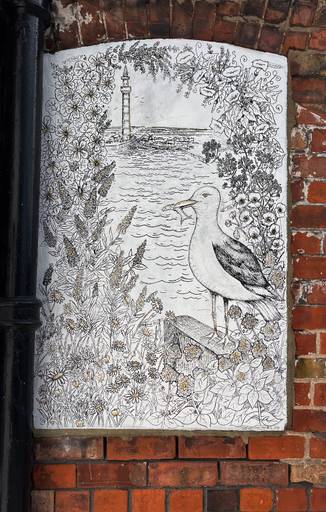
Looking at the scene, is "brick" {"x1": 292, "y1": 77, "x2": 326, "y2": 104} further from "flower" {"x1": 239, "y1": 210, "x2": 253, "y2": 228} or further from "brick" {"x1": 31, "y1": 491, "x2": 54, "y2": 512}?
"brick" {"x1": 31, "y1": 491, "x2": 54, "y2": 512}

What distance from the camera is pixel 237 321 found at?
6.41ft

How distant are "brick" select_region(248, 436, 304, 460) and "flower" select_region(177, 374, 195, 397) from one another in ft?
0.89

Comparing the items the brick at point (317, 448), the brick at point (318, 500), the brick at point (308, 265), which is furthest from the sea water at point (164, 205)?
the brick at point (318, 500)

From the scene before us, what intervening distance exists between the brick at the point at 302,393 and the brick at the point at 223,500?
15.0 inches

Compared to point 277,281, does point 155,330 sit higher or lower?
lower

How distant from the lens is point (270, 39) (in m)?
2.03

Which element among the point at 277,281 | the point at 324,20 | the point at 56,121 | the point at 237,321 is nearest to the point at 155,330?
the point at 237,321

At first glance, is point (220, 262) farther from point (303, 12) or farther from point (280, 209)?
point (303, 12)

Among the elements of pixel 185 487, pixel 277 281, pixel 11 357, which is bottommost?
pixel 185 487

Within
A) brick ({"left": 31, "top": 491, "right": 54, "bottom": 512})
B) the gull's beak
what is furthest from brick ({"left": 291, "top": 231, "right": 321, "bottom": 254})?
brick ({"left": 31, "top": 491, "right": 54, "bottom": 512})

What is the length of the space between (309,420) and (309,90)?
1153 millimetres

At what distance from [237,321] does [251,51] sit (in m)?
0.94

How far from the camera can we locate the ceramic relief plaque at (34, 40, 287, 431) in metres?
1.93

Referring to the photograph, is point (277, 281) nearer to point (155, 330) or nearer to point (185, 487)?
point (155, 330)
